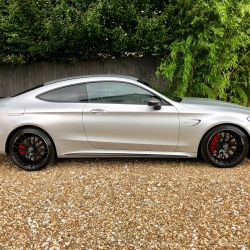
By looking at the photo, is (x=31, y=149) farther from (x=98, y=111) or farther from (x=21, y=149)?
(x=98, y=111)

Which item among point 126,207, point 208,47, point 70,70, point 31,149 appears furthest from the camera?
point 70,70

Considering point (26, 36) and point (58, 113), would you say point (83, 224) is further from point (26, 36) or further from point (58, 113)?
point (26, 36)

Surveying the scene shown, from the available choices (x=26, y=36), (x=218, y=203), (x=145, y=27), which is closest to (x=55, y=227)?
(x=218, y=203)

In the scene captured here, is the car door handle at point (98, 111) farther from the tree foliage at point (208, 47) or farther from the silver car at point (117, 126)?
the tree foliage at point (208, 47)

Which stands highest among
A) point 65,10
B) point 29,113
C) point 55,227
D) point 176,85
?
point 65,10

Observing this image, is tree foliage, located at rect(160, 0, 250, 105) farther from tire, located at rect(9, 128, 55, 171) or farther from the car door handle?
tire, located at rect(9, 128, 55, 171)

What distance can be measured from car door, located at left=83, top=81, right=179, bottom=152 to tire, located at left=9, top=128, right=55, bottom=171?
0.64 m

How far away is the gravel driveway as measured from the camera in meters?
2.30

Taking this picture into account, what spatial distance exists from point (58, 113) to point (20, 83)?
4.40 m

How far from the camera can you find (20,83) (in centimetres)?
764

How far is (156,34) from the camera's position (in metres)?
6.27

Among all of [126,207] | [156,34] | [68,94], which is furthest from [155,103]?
[156,34]

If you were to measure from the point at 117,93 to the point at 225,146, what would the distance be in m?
1.77

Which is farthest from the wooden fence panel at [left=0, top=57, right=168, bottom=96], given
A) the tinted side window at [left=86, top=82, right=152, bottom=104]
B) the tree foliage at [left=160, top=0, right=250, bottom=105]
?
the tinted side window at [left=86, top=82, right=152, bottom=104]
